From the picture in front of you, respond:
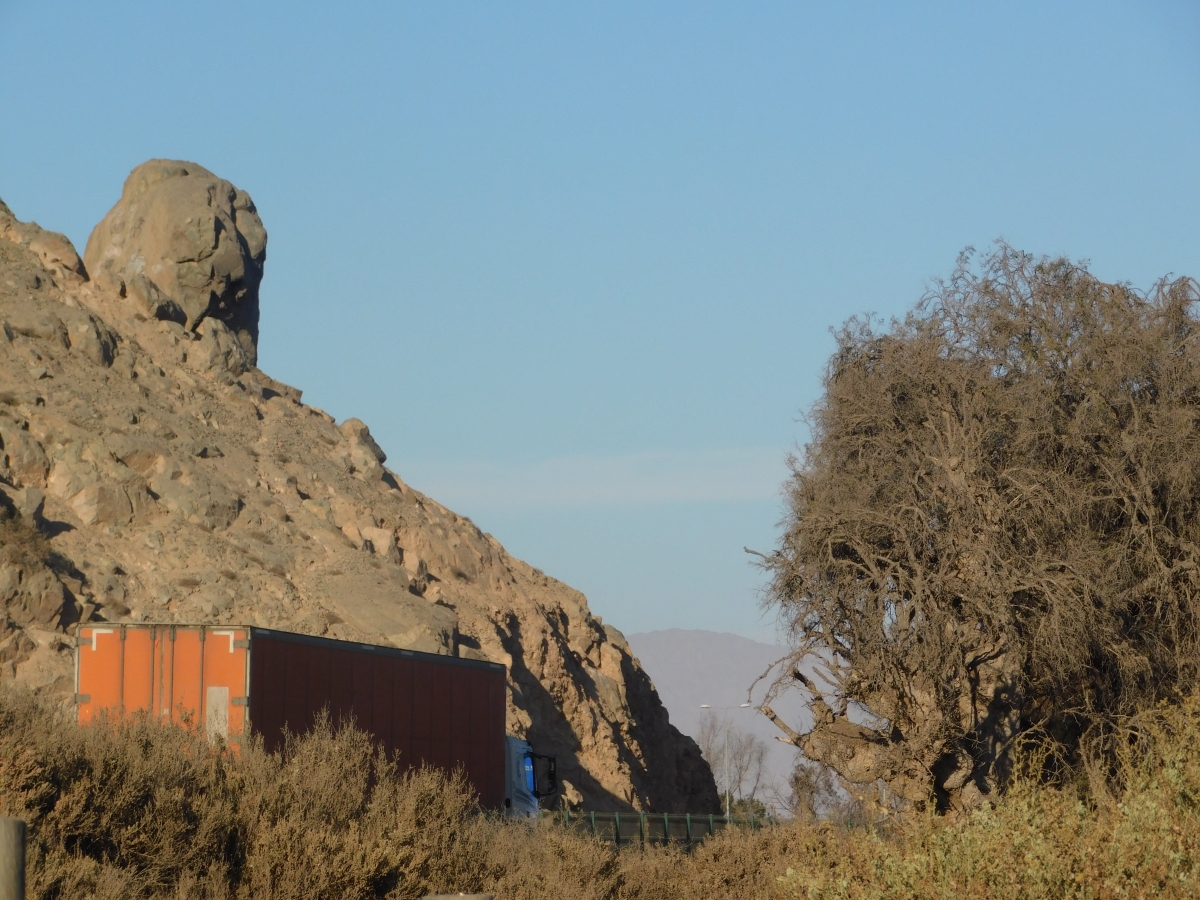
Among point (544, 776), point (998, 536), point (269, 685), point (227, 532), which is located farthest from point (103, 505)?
point (998, 536)

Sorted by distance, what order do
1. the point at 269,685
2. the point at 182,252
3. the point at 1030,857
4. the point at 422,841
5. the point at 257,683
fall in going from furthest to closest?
the point at 182,252 → the point at 269,685 → the point at 257,683 → the point at 422,841 → the point at 1030,857

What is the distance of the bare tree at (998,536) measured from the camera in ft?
68.6

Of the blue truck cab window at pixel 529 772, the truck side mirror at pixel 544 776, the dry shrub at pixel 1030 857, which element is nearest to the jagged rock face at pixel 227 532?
the truck side mirror at pixel 544 776

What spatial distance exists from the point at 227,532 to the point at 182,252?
18.6 meters

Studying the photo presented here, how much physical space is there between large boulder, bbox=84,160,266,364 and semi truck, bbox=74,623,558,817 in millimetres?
35273

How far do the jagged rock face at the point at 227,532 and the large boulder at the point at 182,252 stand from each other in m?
0.33

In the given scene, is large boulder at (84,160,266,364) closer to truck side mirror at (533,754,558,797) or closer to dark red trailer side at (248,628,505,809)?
truck side mirror at (533,754,558,797)

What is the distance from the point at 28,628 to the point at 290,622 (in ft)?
24.4

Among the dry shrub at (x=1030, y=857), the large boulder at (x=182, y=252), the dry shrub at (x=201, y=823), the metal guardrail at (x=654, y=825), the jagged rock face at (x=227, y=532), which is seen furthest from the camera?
the large boulder at (x=182, y=252)

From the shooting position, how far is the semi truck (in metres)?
20.6

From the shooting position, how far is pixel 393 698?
929 inches

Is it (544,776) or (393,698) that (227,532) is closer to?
(544,776)

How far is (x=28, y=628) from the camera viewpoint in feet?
114

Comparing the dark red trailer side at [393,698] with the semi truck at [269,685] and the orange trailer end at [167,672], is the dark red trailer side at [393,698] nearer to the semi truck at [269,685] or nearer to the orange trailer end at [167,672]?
the semi truck at [269,685]
